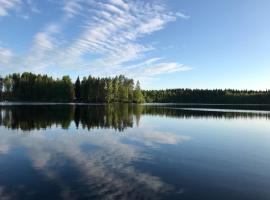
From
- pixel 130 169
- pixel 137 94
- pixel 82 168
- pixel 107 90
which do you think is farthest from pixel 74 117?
pixel 137 94

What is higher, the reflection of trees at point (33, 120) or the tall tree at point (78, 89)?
the tall tree at point (78, 89)

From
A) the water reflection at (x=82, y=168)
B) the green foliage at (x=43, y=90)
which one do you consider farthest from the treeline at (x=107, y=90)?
the water reflection at (x=82, y=168)

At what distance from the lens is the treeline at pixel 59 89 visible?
170750 millimetres

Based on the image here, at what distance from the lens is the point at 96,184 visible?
45.0 feet

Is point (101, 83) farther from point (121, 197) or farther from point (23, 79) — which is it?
point (121, 197)

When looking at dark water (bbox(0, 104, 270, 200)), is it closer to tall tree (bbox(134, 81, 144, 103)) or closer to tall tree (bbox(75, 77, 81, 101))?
tall tree (bbox(75, 77, 81, 101))

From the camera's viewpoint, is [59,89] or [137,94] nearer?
[59,89]

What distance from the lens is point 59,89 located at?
17025 centimetres

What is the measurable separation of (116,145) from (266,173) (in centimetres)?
1245

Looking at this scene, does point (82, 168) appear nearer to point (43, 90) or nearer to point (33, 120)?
point (33, 120)

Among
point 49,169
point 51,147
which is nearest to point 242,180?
point 49,169

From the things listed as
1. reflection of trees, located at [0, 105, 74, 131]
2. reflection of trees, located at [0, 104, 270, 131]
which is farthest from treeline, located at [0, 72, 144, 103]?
reflection of trees, located at [0, 105, 74, 131]

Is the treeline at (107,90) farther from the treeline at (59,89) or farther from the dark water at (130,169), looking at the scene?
the dark water at (130,169)

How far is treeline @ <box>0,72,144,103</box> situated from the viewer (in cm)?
17075
